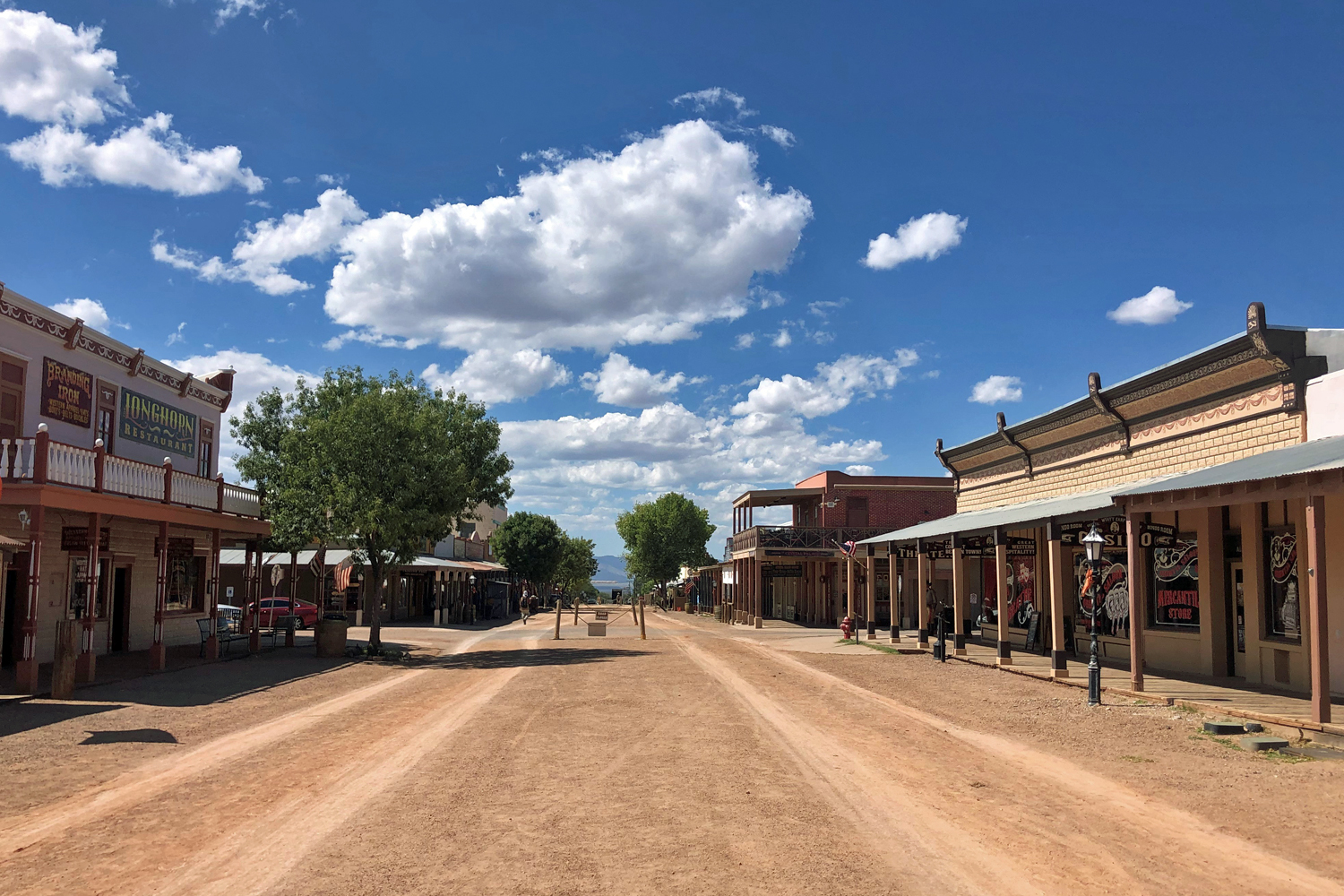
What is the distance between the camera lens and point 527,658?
80.9 ft

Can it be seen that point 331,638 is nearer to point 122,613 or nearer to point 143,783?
point 122,613

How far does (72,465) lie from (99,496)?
78cm

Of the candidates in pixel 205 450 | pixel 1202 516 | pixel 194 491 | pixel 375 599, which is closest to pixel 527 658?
pixel 375 599

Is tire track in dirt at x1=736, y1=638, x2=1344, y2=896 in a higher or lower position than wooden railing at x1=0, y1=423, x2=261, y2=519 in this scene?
lower

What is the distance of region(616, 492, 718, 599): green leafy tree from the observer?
7869cm

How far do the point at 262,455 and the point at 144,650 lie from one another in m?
16.2

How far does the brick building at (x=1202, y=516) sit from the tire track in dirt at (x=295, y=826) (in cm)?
1080

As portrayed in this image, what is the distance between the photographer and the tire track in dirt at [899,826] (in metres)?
6.22

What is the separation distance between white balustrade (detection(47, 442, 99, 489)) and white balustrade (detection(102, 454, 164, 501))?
0.21 metres

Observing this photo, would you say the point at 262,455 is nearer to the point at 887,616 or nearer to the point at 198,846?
the point at 887,616

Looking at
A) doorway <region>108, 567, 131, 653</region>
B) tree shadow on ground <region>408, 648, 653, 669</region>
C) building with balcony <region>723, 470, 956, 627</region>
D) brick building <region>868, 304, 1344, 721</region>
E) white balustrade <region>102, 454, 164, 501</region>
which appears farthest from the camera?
building with balcony <region>723, 470, 956, 627</region>

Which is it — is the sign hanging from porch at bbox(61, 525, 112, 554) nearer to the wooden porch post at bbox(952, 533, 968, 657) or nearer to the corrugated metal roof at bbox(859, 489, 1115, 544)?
the corrugated metal roof at bbox(859, 489, 1115, 544)

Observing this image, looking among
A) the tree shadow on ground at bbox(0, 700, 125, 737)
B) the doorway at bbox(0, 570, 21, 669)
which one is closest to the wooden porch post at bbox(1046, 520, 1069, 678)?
the tree shadow on ground at bbox(0, 700, 125, 737)

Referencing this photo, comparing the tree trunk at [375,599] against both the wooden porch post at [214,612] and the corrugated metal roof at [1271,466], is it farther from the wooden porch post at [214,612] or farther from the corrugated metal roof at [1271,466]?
the corrugated metal roof at [1271,466]
